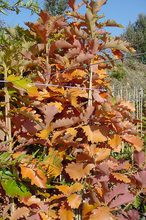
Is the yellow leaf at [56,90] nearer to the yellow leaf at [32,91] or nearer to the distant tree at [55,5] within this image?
the yellow leaf at [32,91]

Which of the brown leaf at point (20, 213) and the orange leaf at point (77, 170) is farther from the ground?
the orange leaf at point (77, 170)

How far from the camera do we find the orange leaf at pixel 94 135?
2.17m

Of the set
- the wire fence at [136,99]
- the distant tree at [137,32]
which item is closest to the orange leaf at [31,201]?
the wire fence at [136,99]

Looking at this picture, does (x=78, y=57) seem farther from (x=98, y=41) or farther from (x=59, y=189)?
(x=59, y=189)

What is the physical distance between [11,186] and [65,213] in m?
0.44

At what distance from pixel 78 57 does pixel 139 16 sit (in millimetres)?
35894

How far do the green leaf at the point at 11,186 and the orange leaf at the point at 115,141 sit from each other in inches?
25.3

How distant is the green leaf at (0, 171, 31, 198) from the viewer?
1837 millimetres

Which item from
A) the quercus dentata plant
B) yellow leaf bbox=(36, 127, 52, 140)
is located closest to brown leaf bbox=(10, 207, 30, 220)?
the quercus dentata plant

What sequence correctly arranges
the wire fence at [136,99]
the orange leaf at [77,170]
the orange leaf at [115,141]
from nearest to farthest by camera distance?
the orange leaf at [77,170]
the orange leaf at [115,141]
the wire fence at [136,99]

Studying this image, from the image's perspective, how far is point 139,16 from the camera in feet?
119

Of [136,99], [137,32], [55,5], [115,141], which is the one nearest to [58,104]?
[115,141]

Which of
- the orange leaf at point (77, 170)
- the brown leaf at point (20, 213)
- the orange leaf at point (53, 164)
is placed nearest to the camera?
the brown leaf at point (20, 213)

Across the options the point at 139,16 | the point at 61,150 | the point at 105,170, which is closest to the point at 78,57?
the point at 61,150
